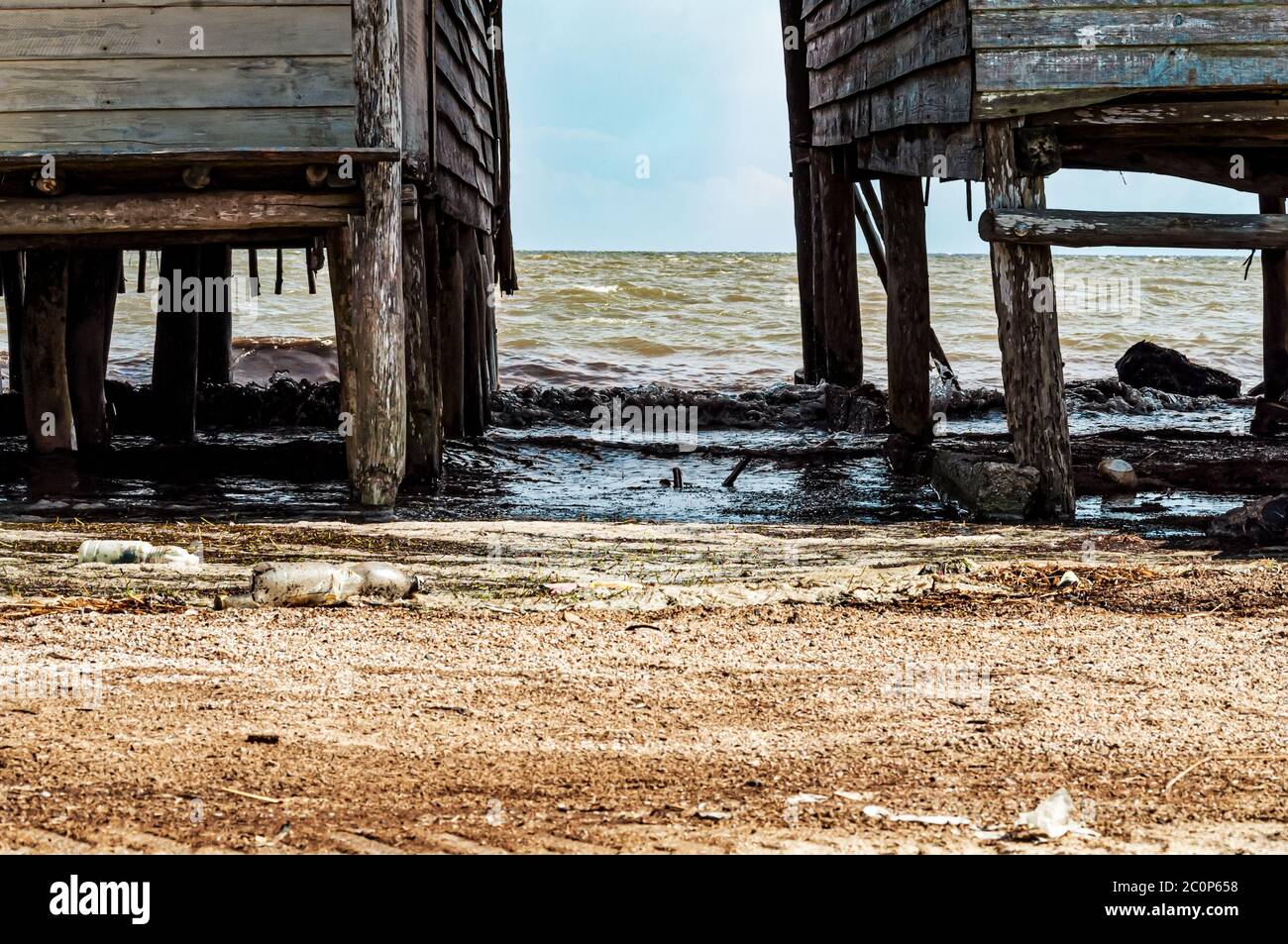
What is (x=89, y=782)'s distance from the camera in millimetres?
3293

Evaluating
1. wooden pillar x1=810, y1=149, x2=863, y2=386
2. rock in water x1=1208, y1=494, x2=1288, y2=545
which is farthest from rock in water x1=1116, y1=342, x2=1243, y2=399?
rock in water x1=1208, y1=494, x2=1288, y2=545

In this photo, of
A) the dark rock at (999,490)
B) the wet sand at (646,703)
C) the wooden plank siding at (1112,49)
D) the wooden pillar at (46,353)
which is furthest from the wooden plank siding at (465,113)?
the wet sand at (646,703)

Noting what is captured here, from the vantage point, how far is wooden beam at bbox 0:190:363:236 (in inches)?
307

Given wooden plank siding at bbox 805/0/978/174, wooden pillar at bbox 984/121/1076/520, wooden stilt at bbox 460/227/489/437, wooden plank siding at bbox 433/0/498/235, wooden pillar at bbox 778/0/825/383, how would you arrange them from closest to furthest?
wooden pillar at bbox 984/121/1076/520
wooden plank siding at bbox 805/0/978/174
wooden plank siding at bbox 433/0/498/235
wooden stilt at bbox 460/227/489/437
wooden pillar at bbox 778/0/825/383

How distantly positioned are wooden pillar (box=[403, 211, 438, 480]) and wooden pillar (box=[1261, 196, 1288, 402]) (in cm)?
930

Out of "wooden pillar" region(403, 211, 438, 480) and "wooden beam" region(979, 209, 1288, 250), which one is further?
"wooden pillar" region(403, 211, 438, 480)

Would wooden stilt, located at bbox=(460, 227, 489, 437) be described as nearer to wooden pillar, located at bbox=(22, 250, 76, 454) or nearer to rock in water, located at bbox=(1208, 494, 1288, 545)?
wooden pillar, located at bbox=(22, 250, 76, 454)

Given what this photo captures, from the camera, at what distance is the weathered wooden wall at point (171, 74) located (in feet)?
26.0

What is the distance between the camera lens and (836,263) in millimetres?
13117

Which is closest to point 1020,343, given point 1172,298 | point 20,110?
point 20,110

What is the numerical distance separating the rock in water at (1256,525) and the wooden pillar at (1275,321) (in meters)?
7.81

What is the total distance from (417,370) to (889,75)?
4.12 m
